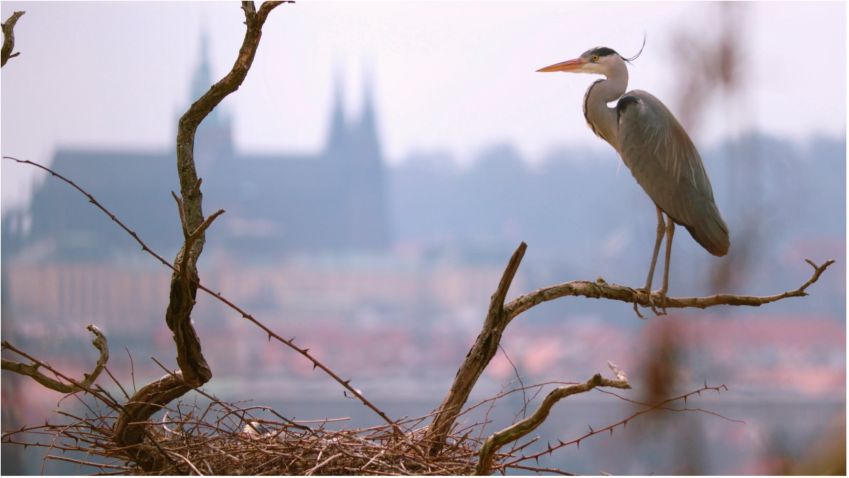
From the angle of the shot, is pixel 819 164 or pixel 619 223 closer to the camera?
pixel 819 164

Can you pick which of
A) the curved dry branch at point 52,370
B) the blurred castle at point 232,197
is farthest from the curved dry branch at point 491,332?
the blurred castle at point 232,197

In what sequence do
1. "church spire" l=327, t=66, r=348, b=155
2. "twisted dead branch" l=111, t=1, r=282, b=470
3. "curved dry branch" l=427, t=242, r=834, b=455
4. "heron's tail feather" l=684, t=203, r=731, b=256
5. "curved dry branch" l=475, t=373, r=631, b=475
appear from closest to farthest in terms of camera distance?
"curved dry branch" l=475, t=373, r=631, b=475
"twisted dead branch" l=111, t=1, r=282, b=470
"curved dry branch" l=427, t=242, r=834, b=455
"heron's tail feather" l=684, t=203, r=731, b=256
"church spire" l=327, t=66, r=348, b=155

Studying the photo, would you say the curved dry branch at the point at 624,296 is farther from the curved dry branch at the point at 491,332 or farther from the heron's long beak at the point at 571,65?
the heron's long beak at the point at 571,65

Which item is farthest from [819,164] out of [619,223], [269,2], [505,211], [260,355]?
[269,2]

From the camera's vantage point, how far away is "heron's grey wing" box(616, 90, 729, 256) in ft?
7.04

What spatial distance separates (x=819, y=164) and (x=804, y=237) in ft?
2.68

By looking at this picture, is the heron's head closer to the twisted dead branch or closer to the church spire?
the twisted dead branch

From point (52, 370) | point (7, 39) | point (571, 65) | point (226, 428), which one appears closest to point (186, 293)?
point (52, 370)

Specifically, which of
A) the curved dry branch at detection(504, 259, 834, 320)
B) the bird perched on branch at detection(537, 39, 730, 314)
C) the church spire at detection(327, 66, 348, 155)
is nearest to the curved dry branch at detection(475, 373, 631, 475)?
the curved dry branch at detection(504, 259, 834, 320)

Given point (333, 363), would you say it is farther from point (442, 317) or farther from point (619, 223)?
point (619, 223)

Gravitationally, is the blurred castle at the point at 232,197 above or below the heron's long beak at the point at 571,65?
above

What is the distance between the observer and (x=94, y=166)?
33.2ft

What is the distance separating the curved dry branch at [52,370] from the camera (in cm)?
141

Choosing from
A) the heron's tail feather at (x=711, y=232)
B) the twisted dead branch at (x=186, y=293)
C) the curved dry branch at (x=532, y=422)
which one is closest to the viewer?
the curved dry branch at (x=532, y=422)
